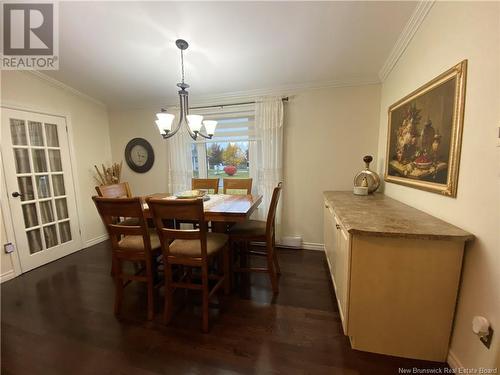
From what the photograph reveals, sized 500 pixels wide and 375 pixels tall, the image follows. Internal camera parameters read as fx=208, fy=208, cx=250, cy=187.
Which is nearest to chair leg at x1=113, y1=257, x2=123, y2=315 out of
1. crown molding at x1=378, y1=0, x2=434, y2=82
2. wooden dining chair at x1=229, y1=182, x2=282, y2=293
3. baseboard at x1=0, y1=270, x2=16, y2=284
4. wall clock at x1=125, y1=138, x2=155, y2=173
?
wooden dining chair at x1=229, y1=182, x2=282, y2=293

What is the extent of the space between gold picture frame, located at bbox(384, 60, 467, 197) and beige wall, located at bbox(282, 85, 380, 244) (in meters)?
0.61

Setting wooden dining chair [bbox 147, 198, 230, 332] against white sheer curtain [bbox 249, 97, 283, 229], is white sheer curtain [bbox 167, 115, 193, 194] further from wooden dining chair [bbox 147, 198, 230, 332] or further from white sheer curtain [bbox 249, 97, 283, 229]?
wooden dining chair [bbox 147, 198, 230, 332]

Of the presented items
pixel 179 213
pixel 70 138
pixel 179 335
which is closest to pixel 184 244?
pixel 179 213

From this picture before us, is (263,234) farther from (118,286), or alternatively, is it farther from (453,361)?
(453,361)

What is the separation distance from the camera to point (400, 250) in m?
1.19

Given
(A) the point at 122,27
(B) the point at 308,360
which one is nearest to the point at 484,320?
(B) the point at 308,360

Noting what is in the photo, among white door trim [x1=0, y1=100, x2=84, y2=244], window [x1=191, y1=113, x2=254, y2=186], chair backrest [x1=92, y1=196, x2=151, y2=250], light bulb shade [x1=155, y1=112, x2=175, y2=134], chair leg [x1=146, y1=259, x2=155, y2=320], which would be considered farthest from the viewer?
window [x1=191, y1=113, x2=254, y2=186]

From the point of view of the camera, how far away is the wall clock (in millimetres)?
3549

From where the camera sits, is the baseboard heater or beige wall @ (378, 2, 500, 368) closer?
beige wall @ (378, 2, 500, 368)

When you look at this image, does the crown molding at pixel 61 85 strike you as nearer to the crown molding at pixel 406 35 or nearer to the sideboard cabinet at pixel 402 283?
the sideboard cabinet at pixel 402 283

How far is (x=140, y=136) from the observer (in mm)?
3549

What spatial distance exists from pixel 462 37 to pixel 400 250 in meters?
1.24

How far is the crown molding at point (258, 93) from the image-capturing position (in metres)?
2.62

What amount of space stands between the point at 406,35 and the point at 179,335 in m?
3.04
